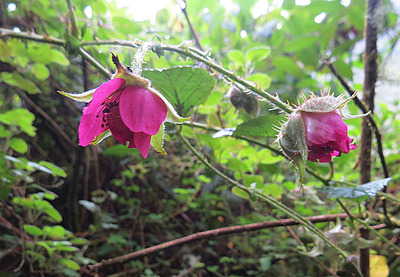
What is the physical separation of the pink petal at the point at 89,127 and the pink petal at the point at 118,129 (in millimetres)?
14

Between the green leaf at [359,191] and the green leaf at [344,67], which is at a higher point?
the green leaf at [344,67]

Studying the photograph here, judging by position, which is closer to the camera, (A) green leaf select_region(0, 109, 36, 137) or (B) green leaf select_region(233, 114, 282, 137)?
(B) green leaf select_region(233, 114, 282, 137)

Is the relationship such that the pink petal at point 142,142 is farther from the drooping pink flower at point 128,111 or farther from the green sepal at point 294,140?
the green sepal at point 294,140

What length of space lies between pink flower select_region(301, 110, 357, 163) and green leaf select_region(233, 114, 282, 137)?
0.09m

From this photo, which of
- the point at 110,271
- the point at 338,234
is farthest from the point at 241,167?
the point at 110,271

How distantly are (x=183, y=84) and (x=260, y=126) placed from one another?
14 cm

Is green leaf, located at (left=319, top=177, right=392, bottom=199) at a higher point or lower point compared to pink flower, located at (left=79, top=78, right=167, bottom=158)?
lower

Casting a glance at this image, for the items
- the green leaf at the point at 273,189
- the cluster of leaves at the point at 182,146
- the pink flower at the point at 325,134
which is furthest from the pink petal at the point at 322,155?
the green leaf at the point at 273,189

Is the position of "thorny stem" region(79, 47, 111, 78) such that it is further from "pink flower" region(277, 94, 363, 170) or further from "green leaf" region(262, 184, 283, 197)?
"green leaf" region(262, 184, 283, 197)

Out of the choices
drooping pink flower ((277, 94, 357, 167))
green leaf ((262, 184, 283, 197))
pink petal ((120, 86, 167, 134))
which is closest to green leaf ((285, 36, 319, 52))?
green leaf ((262, 184, 283, 197))

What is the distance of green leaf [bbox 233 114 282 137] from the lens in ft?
1.36

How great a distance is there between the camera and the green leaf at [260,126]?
0.42 m

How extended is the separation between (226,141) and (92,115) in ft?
1.13

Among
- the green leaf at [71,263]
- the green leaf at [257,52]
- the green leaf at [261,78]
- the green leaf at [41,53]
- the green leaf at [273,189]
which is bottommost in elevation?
the green leaf at [71,263]
